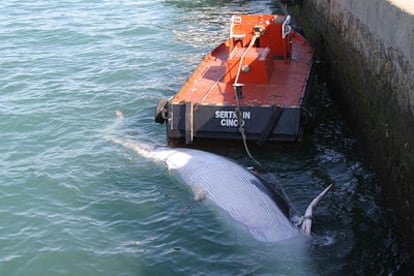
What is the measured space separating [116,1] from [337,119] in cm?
1450

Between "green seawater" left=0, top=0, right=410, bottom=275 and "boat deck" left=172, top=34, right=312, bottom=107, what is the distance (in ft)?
3.02

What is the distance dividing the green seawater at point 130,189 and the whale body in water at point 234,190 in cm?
18

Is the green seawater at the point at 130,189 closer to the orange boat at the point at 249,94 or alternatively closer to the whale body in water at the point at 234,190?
the whale body in water at the point at 234,190

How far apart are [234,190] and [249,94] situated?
305cm

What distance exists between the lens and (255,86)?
11727 millimetres

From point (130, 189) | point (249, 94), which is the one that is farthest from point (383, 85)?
point (130, 189)

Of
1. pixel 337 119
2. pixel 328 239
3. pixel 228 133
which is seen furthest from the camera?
pixel 337 119

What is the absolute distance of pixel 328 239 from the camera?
8227 millimetres

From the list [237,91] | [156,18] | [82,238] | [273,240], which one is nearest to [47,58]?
[156,18]

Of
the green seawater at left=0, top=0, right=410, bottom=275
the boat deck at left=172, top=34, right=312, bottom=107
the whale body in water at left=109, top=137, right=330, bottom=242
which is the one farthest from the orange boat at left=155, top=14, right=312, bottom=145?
the whale body in water at left=109, top=137, right=330, bottom=242

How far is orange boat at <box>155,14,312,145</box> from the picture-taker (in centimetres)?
1055

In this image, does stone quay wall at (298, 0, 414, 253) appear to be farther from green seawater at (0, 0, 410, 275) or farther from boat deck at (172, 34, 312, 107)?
boat deck at (172, 34, 312, 107)

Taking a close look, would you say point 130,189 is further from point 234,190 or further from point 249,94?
point 249,94

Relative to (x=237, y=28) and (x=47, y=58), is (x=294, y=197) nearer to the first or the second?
(x=237, y=28)
